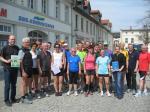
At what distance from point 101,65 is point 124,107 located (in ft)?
8.07

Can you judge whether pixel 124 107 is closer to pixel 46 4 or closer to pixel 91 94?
pixel 91 94

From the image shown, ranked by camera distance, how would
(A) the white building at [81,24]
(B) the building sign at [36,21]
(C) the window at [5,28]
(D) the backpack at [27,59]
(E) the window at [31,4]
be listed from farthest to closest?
(A) the white building at [81,24], (E) the window at [31,4], (B) the building sign at [36,21], (C) the window at [5,28], (D) the backpack at [27,59]

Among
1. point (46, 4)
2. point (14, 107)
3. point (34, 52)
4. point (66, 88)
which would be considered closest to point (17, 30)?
point (46, 4)

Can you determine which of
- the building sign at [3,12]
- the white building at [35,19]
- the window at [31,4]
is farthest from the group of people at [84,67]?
the window at [31,4]

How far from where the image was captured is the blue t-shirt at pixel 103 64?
1215cm

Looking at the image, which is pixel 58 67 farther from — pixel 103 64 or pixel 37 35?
pixel 37 35

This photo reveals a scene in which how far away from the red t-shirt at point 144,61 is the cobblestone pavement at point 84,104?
3.52 feet

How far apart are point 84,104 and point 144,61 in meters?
3.16

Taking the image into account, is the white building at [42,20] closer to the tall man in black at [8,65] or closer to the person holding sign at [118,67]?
the person holding sign at [118,67]

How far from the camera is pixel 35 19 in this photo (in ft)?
79.4

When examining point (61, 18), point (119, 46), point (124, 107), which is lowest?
point (124, 107)

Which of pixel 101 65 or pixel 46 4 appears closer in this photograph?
pixel 101 65

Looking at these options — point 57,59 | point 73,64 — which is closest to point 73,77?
point 73,64

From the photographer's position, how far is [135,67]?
12719 mm
